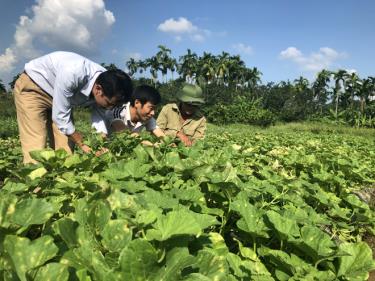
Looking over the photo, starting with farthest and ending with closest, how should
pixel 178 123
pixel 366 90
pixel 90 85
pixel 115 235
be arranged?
pixel 366 90
pixel 178 123
pixel 90 85
pixel 115 235

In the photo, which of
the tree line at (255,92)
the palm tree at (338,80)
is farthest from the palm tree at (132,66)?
the palm tree at (338,80)

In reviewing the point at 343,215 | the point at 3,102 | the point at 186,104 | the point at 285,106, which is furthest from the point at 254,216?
the point at 285,106

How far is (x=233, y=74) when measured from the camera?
2758 inches

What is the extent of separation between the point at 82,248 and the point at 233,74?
2765 inches

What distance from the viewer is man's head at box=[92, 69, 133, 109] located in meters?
3.44

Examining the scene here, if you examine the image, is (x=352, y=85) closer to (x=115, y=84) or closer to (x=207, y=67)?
(x=207, y=67)

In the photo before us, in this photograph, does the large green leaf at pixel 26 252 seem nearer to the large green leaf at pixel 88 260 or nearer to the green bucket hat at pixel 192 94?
the large green leaf at pixel 88 260

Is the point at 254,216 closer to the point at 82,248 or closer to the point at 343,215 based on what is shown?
the point at 82,248

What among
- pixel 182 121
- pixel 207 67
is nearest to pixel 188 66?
pixel 207 67

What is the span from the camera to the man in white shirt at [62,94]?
11.5ft

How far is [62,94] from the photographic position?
3512mm

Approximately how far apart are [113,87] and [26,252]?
2.47 m

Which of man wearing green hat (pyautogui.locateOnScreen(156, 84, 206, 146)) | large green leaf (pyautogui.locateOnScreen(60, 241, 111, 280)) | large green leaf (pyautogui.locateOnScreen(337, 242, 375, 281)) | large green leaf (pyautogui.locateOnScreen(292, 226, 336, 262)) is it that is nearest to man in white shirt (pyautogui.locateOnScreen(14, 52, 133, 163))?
man wearing green hat (pyautogui.locateOnScreen(156, 84, 206, 146))

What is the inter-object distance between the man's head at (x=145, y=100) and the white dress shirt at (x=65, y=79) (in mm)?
372
